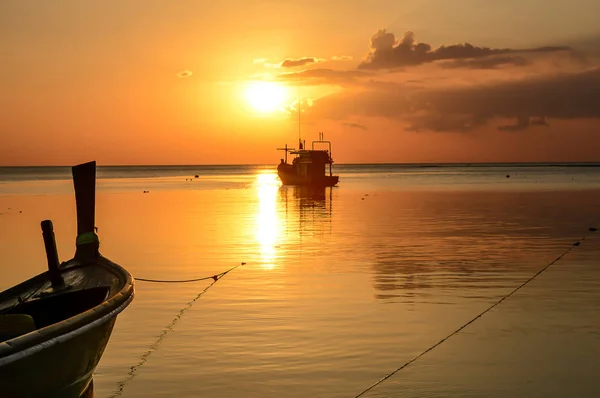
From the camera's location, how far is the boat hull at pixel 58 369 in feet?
25.3

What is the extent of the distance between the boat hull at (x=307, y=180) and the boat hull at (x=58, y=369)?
7704 centimetres

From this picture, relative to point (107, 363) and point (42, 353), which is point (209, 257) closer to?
point (107, 363)

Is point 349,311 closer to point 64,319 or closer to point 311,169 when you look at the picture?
point 64,319

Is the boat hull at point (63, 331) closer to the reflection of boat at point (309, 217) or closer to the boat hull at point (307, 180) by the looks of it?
the reflection of boat at point (309, 217)

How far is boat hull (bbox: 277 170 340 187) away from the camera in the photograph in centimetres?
8750

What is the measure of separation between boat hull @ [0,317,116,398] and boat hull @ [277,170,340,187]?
7704cm

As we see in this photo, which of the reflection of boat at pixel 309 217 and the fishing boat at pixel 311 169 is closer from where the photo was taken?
the reflection of boat at pixel 309 217

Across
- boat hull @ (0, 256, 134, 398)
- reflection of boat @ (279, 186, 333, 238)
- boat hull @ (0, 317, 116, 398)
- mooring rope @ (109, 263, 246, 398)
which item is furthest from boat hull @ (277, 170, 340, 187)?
boat hull @ (0, 317, 116, 398)

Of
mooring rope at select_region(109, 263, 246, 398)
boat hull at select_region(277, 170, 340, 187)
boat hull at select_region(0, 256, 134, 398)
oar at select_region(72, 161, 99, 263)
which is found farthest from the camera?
boat hull at select_region(277, 170, 340, 187)

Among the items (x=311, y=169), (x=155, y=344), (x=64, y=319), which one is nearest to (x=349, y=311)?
(x=155, y=344)

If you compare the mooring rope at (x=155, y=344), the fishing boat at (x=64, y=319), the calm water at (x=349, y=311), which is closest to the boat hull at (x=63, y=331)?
the fishing boat at (x=64, y=319)

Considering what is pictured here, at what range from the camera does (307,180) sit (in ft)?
300

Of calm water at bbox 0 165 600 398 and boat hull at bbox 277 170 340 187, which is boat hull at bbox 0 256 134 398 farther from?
boat hull at bbox 277 170 340 187

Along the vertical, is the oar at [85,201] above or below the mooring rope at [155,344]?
above
